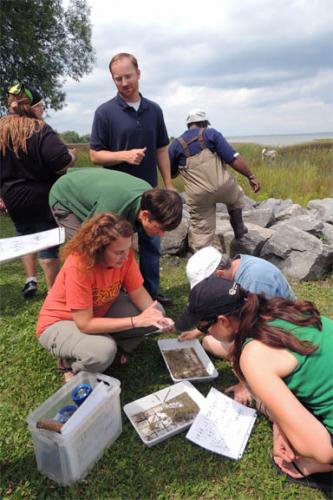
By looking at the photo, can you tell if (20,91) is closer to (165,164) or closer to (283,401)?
(165,164)

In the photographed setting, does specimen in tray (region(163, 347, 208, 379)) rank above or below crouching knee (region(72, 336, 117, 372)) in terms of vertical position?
below

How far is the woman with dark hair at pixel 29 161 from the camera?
2854mm

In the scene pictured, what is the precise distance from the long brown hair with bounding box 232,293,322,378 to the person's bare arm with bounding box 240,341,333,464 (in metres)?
0.04

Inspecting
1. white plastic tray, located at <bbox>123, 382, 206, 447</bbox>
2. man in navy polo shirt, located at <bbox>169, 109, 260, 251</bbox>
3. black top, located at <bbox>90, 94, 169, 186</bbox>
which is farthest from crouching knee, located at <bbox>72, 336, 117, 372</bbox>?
man in navy polo shirt, located at <bbox>169, 109, 260, 251</bbox>

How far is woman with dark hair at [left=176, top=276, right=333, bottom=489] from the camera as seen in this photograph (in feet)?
4.80

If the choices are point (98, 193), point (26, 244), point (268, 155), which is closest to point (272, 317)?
point (26, 244)

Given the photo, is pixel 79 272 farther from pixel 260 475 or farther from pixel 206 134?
pixel 206 134

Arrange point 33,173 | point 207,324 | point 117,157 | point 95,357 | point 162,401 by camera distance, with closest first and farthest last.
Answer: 1. point 207,324
2. point 95,357
3. point 162,401
4. point 117,157
5. point 33,173

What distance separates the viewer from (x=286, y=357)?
1.51 metres

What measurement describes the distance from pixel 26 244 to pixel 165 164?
1837mm

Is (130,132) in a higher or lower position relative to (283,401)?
higher

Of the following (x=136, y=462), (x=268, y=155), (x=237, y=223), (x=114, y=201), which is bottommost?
(x=136, y=462)

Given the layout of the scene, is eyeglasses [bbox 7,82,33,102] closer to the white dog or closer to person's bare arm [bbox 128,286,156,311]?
person's bare arm [bbox 128,286,156,311]

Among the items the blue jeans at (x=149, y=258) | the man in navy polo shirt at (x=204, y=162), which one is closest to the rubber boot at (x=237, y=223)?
the man in navy polo shirt at (x=204, y=162)
